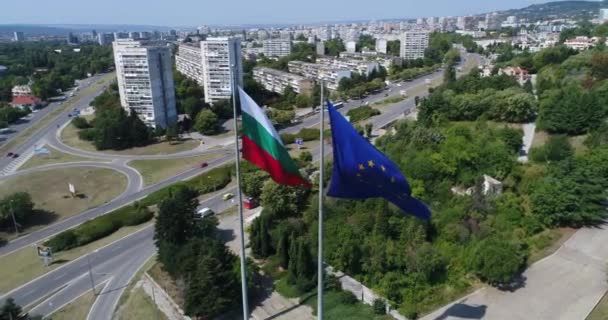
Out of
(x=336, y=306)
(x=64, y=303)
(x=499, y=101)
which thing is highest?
(x=499, y=101)

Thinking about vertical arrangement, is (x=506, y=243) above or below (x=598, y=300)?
above

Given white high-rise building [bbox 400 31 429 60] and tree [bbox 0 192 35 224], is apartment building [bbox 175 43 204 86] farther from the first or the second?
white high-rise building [bbox 400 31 429 60]

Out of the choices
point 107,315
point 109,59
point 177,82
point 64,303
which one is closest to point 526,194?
point 107,315

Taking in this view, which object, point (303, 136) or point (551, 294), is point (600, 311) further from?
point (303, 136)

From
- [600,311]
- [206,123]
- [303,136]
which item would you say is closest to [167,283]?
[600,311]

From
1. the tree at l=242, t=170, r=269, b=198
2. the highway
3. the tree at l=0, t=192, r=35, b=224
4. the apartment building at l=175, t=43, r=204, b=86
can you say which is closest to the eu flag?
the highway

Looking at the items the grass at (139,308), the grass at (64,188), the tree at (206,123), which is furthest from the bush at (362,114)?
the grass at (139,308)

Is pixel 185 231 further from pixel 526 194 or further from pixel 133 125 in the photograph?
pixel 133 125
